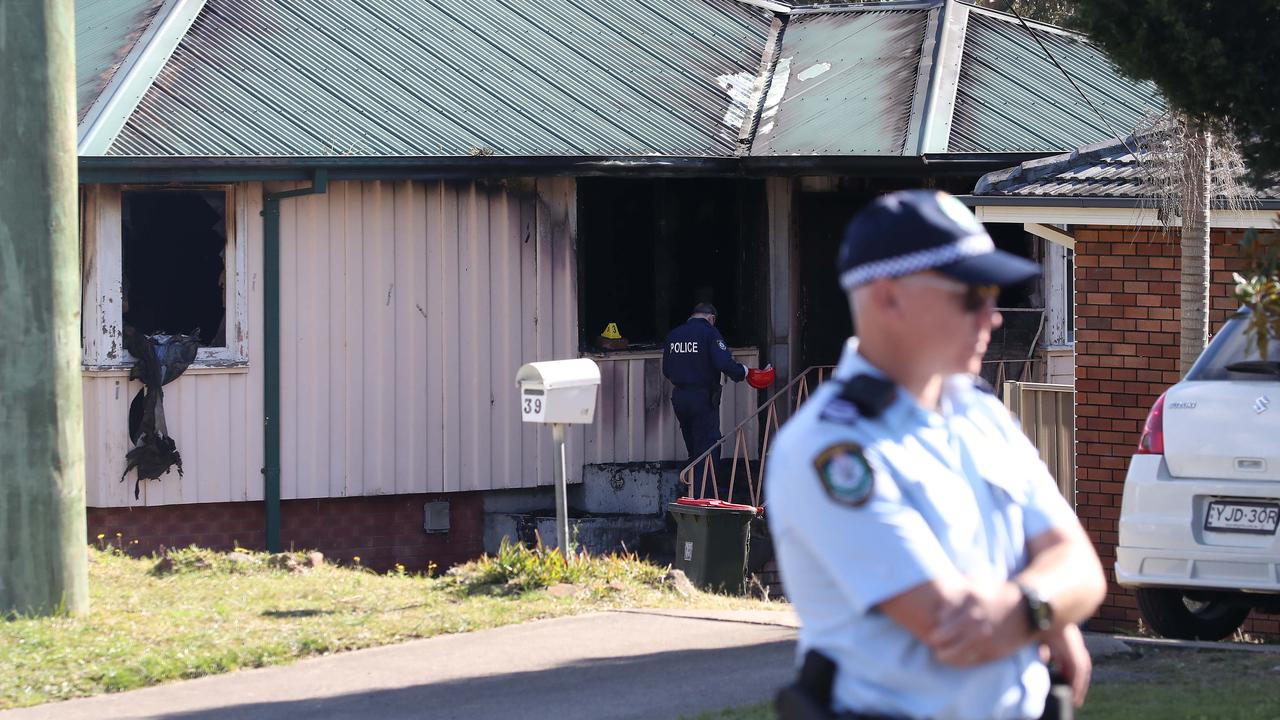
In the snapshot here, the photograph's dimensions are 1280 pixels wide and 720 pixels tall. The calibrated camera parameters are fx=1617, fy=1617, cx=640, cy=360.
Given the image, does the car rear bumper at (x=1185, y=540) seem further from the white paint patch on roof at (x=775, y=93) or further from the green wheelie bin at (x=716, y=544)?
the white paint patch on roof at (x=775, y=93)

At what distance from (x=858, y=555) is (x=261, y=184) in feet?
32.9

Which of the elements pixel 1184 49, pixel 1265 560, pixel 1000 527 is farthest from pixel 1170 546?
pixel 1000 527

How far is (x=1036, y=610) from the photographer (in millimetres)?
2480

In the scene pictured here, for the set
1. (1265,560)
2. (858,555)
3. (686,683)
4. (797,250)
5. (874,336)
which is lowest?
(686,683)

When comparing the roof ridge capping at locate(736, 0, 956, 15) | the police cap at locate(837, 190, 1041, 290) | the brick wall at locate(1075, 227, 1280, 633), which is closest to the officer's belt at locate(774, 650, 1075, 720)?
the police cap at locate(837, 190, 1041, 290)

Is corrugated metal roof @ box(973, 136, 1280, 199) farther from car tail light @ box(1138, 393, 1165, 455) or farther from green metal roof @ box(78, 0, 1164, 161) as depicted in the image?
green metal roof @ box(78, 0, 1164, 161)

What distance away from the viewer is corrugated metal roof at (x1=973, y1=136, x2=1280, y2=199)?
9.53 meters

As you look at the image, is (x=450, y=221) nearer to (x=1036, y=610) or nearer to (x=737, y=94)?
(x=737, y=94)

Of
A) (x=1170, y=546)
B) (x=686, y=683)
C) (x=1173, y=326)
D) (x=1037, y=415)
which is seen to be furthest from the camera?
(x=1037, y=415)

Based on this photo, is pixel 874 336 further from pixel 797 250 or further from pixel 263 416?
pixel 797 250

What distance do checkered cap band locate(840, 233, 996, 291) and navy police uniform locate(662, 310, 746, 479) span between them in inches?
392

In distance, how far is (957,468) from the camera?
2.60 meters

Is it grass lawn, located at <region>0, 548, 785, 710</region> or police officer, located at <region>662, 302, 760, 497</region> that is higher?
police officer, located at <region>662, 302, 760, 497</region>

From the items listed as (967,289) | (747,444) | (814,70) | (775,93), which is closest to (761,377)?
(747,444)
